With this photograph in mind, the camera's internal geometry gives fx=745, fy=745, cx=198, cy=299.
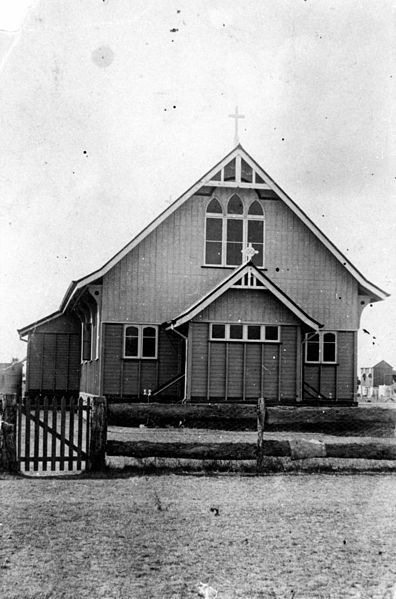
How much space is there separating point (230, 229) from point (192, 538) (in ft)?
66.0

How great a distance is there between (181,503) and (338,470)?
4.37 metres

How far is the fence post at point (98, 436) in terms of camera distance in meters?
12.1

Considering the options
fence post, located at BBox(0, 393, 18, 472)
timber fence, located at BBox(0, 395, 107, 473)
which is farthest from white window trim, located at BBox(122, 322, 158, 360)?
fence post, located at BBox(0, 393, 18, 472)

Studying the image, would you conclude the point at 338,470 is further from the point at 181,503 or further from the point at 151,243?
the point at 151,243

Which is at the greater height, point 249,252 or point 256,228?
point 256,228

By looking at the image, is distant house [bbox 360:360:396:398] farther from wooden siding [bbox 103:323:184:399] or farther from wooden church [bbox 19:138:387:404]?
wooden siding [bbox 103:323:184:399]

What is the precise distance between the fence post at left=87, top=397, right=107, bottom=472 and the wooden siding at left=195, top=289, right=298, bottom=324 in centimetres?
1225

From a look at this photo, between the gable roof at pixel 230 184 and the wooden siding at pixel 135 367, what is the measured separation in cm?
204

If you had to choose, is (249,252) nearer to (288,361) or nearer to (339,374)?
(288,361)

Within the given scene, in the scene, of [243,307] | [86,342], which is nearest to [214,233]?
[243,307]

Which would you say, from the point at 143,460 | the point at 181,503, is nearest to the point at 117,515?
the point at 181,503

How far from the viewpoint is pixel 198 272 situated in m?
Result: 26.8

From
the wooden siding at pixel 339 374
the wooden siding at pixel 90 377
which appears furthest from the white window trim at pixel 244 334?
the wooden siding at pixel 90 377

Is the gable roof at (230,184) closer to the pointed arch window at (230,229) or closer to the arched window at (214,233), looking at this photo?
the pointed arch window at (230,229)
